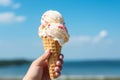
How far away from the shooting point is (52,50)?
2887 mm

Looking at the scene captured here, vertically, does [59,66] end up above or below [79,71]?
below

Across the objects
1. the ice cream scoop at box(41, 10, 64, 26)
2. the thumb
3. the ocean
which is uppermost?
the ocean

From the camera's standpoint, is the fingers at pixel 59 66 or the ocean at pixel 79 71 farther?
the ocean at pixel 79 71

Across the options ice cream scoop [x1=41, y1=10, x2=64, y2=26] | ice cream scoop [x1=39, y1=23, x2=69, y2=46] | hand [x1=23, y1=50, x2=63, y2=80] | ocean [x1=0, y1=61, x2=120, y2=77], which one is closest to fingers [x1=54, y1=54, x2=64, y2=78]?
hand [x1=23, y1=50, x2=63, y2=80]

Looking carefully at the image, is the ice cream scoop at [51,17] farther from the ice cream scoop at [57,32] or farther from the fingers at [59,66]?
the fingers at [59,66]

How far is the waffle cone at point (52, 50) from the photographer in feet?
9.18

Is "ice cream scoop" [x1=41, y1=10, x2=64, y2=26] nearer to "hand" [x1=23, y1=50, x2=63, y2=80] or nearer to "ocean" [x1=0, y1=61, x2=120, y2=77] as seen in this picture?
"hand" [x1=23, y1=50, x2=63, y2=80]

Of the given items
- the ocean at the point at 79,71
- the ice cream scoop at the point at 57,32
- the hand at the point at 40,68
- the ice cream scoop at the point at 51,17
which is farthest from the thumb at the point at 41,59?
the ocean at the point at 79,71

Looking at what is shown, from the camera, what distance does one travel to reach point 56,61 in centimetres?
281

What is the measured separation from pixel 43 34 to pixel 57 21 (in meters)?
0.12

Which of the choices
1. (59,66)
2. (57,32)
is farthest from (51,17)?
(59,66)

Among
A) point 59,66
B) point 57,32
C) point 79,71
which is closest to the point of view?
point 59,66

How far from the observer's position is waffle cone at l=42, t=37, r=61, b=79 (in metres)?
2.80

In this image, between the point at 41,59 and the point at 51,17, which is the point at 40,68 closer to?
the point at 41,59
